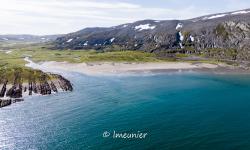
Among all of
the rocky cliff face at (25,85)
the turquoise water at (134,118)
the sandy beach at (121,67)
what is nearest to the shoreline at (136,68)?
the sandy beach at (121,67)

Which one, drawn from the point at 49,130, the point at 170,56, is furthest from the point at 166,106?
the point at 170,56

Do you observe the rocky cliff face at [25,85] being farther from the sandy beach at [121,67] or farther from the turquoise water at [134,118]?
the sandy beach at [121,67]

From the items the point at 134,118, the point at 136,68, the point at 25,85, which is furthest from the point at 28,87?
the point at 136,68

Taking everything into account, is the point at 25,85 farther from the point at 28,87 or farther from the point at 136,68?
the point at 136,68

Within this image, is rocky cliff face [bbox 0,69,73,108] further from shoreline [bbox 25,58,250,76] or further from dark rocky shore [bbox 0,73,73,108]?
shoreline [bbox 25,58,250,76]

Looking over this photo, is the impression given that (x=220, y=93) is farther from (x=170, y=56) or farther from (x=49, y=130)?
(x=170, y=56)

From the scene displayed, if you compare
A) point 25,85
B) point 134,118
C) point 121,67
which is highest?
point 121,67
